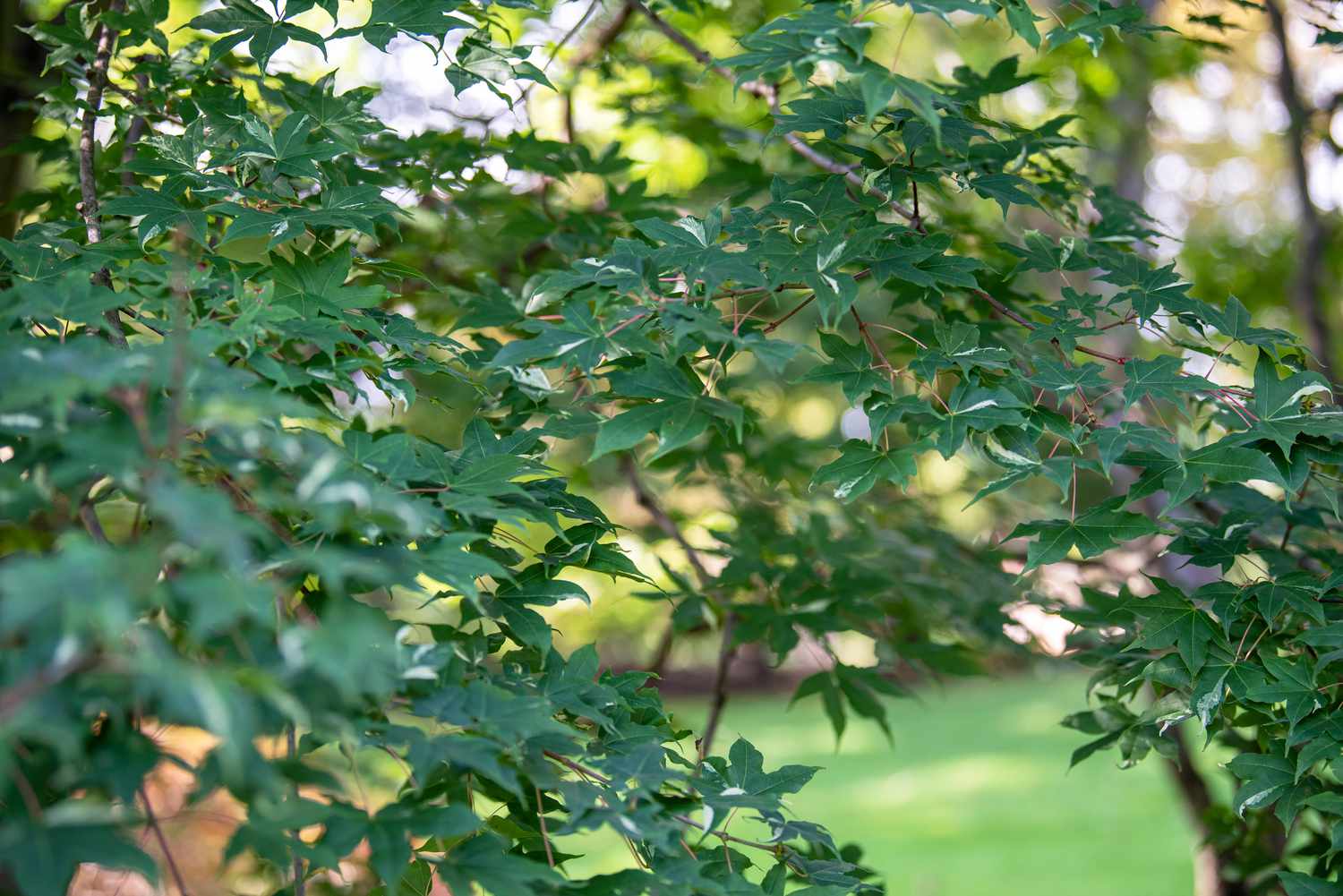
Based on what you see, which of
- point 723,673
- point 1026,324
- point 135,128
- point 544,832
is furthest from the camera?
point 723,673

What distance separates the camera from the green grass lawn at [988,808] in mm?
4938

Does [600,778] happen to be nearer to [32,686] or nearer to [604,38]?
[32,686]

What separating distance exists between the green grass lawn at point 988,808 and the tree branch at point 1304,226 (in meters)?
1.43

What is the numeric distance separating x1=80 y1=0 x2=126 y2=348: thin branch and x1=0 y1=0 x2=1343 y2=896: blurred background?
2.1 inches

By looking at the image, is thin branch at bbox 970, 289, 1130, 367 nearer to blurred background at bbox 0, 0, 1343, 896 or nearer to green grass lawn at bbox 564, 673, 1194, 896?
blurred background at bbox 0, 0, 1343, 896

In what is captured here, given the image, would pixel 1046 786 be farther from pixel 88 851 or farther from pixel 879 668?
pixel 88 851

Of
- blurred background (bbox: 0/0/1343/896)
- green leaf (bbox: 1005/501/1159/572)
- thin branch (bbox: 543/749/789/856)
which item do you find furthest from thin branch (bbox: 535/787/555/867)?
green leaf (bbox: 1005/501/1159/572)

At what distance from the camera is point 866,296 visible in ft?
5.63

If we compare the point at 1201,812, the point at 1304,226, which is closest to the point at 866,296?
the point at 1201,812

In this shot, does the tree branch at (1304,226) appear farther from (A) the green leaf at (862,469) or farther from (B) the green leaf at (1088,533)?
(A) the green leaf at (862,469)

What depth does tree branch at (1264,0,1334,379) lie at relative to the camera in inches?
124

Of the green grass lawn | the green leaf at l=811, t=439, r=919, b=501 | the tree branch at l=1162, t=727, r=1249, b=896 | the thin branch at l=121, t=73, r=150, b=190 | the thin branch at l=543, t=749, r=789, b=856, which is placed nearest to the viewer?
the thin branch at l=543, t=749, r=789, b=856

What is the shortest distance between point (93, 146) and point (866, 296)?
4.14 feet

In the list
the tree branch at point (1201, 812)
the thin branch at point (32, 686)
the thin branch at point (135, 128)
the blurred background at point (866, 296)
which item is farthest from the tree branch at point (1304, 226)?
the thin branch at point (32, 686)
